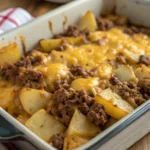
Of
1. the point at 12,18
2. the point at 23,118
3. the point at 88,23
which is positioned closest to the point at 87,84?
the point at 23,118

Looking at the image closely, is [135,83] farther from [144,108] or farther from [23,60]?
[23,60]

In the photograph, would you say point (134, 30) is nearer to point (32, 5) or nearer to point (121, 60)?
point (121, 60)

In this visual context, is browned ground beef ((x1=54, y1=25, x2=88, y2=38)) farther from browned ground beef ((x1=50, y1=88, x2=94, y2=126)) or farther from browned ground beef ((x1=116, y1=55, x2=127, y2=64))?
browned ground beef ((x1=50, y1=88, x2=94, y2=126))

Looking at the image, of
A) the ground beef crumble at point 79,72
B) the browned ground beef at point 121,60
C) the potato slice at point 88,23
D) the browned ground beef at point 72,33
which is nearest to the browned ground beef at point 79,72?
the ground beef crumble at point 79,72

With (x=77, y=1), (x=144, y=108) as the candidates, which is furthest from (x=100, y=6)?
(x=144, y=108)

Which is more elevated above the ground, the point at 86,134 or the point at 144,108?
the point at 144,108

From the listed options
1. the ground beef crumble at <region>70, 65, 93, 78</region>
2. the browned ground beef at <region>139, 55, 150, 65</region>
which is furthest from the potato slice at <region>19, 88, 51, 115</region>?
the browned ground beef at <region>139, 55, 150, 65</region>

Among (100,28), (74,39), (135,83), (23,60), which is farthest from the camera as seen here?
(100,28)
